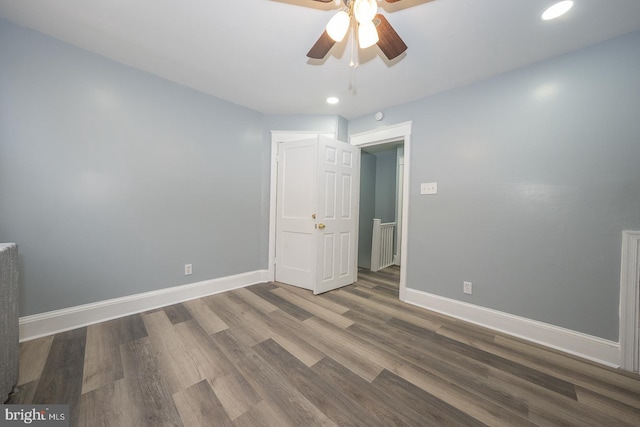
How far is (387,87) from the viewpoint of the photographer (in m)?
2.38

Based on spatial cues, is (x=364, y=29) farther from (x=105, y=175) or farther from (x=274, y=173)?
(x=105, y=175)

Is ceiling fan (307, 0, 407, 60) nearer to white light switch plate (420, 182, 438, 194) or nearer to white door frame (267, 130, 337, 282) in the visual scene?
white light switch plate (420, 182, 438, 194)

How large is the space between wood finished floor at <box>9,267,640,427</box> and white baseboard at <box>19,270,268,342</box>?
9cm

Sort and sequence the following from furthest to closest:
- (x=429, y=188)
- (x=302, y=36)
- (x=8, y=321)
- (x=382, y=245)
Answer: (x=382, y=245) → (x=429, y=188) → (x=302, y=36) → (x=8, y=321)

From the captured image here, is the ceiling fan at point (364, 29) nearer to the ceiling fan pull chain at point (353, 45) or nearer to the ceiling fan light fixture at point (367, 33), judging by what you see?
the ceiling fan light fixture at point (367, 33)

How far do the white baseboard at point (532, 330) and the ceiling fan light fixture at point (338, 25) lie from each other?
258cm

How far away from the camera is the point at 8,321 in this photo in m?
1.16

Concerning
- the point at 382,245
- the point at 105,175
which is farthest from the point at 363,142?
the point at 105,175

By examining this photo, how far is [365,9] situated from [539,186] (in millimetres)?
2022

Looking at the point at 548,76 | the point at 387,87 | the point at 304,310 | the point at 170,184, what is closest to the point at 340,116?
the point at 387,87

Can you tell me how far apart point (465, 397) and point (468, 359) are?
1.38 feet

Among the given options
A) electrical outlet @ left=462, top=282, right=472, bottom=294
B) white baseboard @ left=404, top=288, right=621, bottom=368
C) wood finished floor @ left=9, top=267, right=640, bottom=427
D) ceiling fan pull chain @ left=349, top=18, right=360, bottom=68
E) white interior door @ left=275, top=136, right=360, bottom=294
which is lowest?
wood finished floor @ left=9, top=267, right=640, bottom=427

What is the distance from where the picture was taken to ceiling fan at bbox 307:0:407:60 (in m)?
1.18

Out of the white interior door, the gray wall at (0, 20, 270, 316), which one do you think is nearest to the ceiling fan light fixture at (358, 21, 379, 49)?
the white interior door
